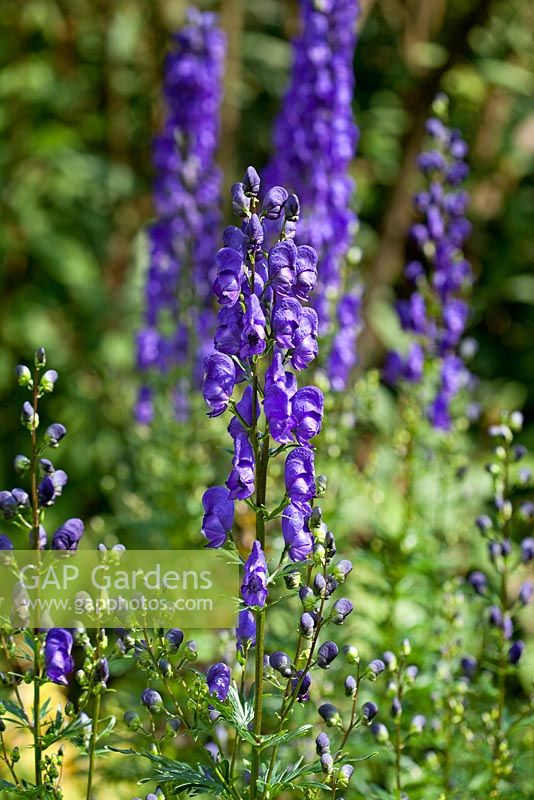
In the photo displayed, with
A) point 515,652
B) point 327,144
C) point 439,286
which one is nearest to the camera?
point 515,652

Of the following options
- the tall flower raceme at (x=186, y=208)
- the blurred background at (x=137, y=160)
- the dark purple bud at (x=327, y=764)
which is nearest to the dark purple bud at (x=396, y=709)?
the dark purple bud at (x=327, y=764)

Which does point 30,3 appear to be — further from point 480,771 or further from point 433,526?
point 480,771

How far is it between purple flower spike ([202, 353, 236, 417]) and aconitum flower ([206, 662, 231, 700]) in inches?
20.3

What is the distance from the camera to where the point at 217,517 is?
2072mm

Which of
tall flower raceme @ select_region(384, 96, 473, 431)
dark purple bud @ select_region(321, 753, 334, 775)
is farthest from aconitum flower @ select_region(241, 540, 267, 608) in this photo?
tall flower raceme @ select_region(384, 96, 473, 431)

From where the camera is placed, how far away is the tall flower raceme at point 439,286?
3795 millimetres

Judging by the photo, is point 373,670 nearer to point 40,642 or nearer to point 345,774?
point 345,774

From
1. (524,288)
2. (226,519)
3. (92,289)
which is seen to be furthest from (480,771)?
(524,288)

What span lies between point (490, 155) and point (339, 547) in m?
5.18

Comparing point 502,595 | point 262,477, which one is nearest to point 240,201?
point 262,477

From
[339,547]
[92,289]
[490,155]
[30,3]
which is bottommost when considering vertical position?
[339,547]

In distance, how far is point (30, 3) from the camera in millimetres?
7180

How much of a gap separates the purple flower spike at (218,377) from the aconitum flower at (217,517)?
18 cm

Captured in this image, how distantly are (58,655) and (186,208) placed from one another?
2.82 m
